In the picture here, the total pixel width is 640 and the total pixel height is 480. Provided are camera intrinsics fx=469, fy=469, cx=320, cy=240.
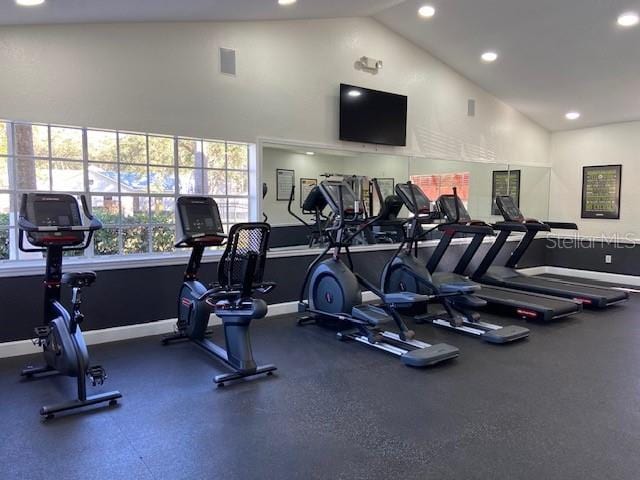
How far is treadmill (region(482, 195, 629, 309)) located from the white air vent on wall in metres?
4.13

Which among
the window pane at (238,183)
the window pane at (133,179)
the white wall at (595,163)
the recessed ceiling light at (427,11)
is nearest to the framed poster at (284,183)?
the window pane at (238,183)

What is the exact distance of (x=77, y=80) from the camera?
4383mm

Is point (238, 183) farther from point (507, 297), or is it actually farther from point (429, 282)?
point (507, 297)

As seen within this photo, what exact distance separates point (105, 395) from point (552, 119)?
8.41 m

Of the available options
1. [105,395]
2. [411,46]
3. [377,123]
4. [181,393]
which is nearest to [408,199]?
[377,123]

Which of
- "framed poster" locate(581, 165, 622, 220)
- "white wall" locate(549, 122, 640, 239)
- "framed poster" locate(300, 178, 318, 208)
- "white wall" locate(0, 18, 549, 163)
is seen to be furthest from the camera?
"framed poster" locate(581, 165, 622, 220)

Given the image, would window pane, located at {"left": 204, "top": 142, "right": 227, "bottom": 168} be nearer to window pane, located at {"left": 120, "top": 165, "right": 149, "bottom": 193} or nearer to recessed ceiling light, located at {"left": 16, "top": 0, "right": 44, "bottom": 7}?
window pane, located at {"left": 120, "top": 165, "right": 149, "bottom": 193}

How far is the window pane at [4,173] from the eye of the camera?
425 cm

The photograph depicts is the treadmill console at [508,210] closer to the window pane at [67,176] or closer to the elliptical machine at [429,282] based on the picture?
the elliptical machine at [429,282]

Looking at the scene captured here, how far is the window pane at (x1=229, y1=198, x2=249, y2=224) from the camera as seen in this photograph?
220 inches

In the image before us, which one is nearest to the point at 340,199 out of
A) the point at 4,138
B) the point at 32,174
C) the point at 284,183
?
the point at 284,183

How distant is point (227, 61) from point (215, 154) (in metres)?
1.05

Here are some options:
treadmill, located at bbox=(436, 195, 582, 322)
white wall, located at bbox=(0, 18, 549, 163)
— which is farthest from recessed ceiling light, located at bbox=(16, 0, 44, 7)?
treadmill, located at bbox=(436, 195, 582, 322)

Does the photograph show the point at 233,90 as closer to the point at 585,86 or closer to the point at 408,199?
the point at 408,199
